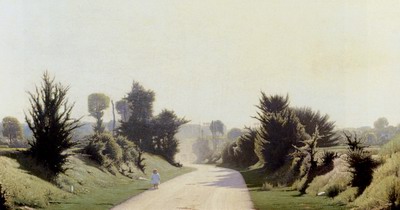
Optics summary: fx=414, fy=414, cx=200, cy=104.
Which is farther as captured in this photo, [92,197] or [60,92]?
[60,92]

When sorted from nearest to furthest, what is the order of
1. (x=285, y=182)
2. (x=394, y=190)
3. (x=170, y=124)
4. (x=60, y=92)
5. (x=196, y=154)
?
(x=394, y=190) < (x=60, y=92) < (x=285, y=182) < (x=170, y=124) < (x=196, y=154)

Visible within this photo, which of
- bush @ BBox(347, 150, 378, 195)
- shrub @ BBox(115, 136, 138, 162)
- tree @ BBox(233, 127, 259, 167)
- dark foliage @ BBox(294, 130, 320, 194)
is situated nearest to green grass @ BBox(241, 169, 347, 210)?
bush @ BBox(347, 150, 378, 195)

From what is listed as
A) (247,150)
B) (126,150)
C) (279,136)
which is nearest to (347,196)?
(279,136)

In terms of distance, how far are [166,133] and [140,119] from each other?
575 cm

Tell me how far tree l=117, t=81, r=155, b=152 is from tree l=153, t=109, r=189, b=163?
121cm

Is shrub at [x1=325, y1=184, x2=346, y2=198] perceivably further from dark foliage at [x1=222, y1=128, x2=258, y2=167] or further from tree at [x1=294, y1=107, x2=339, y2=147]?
dark foliage at [x1=222, y1=128, x2=258, y2=167]

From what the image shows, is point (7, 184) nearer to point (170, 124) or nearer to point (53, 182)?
point (53, 182)

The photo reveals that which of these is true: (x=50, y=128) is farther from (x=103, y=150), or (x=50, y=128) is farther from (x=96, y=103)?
(x=96, y=103)

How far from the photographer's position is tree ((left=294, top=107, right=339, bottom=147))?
1746 inches

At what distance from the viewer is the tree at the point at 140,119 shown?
71688 millimetres

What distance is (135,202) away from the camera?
2045 cm

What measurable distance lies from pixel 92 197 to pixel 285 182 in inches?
550

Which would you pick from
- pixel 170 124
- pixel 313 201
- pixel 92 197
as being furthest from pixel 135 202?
pixel 170 124

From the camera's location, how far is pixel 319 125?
45.2 meters
